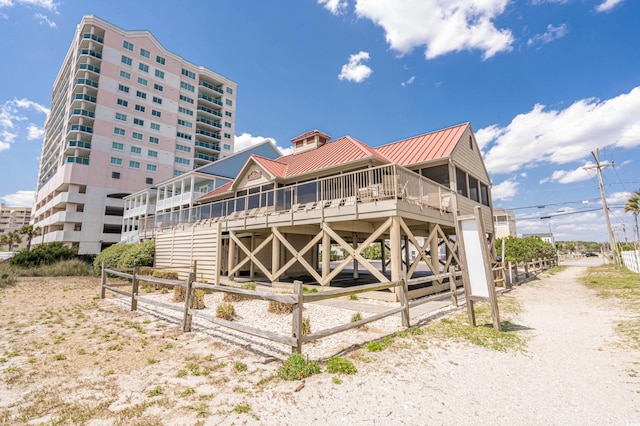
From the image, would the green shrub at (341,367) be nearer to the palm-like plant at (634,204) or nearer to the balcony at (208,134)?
the palm-like plant at (634,204)

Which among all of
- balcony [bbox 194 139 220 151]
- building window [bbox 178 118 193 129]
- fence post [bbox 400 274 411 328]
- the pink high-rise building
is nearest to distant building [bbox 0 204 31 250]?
the pink high-rise building

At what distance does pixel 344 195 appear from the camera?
1201 cm

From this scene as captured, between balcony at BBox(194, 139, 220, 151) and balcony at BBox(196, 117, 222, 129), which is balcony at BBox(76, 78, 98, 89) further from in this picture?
balcony at BBox(194, 139, 220, 151)

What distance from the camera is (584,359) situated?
16.0ft

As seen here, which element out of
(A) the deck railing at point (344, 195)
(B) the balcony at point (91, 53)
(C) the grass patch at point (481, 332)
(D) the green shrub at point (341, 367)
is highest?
(B) the balcony at point (91, 53)

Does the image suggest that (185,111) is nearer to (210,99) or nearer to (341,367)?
(210,99)

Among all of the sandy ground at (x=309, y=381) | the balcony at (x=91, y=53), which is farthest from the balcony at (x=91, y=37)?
the sandy ground at (x=309, y=381)

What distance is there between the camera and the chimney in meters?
21.6

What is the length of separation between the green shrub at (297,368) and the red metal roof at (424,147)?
1252 centimetres

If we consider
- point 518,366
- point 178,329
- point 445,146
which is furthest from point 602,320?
point 178,329

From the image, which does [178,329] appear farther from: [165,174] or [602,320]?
[165,174]

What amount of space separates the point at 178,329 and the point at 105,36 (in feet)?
185

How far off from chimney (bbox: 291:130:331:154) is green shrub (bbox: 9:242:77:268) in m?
25.5

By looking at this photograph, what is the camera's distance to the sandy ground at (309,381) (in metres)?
3.23
